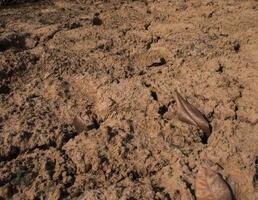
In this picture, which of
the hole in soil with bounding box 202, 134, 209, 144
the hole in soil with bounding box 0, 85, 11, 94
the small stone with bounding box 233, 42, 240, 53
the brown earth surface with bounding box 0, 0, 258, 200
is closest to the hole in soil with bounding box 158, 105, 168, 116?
the brown earth surface with bounding box 0, 0, 258, 200

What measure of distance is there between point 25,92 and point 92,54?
0.58 metres

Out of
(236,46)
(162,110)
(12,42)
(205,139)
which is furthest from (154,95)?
(12,42)

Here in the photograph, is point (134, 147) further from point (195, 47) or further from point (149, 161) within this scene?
point (195, 47)

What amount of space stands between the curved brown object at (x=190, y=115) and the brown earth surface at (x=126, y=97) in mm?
37

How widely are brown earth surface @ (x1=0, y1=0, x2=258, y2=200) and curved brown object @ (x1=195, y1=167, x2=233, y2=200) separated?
0.04 m

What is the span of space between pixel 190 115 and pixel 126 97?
409 mm

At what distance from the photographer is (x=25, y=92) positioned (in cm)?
240

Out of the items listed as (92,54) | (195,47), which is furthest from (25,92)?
(195,47)

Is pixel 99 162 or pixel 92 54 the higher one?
pixel 92 54

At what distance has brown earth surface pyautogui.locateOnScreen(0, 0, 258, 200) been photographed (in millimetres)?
1887

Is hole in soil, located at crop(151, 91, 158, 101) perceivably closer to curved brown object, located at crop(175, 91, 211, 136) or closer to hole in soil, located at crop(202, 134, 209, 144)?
curved brown object, located at crop(175, 91, 211, 136)

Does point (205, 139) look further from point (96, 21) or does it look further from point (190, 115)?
point (96, 21)

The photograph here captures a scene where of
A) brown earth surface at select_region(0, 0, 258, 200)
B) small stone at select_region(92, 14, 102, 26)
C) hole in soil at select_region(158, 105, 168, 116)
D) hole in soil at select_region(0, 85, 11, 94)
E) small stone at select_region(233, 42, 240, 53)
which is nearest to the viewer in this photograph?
brown earth surface at select_region(0, 0, 258, 200)

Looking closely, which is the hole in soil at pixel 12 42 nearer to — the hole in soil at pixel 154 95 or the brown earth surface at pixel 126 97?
the brown earth surface at pixel 126 97
